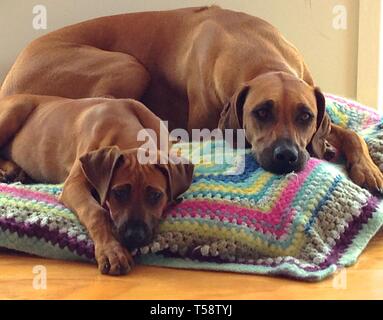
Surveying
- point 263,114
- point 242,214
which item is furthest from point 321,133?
point 242,214

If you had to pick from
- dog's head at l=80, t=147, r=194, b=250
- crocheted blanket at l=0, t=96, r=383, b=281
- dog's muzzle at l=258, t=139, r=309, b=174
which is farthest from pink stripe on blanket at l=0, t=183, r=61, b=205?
dog's muzzle at l=258, t=139, r=309, b=174

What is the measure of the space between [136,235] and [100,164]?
0.83 feet

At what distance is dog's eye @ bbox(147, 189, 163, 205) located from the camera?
195cm

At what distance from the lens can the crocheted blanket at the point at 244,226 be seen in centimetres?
195

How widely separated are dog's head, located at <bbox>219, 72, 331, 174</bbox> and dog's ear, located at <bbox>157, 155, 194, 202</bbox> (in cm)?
31

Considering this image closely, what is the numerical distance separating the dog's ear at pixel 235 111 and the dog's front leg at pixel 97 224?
61 cm

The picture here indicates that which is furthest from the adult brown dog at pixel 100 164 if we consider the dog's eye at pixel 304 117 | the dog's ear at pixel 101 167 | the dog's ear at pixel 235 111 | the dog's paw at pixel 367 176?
the dog's paw at pixel 367 176

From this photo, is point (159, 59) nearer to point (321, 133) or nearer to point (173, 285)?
point (321, 133)

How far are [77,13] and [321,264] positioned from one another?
78.1 inches

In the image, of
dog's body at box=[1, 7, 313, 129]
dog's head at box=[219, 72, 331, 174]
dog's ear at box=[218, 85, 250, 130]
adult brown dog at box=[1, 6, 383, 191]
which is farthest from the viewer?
dog's body at box=[1, 7, 313, 129]

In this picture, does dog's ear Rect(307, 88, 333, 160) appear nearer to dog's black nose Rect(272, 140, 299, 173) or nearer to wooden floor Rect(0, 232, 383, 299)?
dog's black nose Rect(272, 140, 299, 173)

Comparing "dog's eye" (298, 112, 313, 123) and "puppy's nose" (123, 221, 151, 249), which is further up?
"dog's eye" (298, 112, 313, 123)

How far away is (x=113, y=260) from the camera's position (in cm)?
185

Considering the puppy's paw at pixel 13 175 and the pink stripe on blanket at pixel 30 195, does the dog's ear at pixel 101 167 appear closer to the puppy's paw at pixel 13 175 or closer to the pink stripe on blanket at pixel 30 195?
the pink stripe on blanket at pixel 30 195
